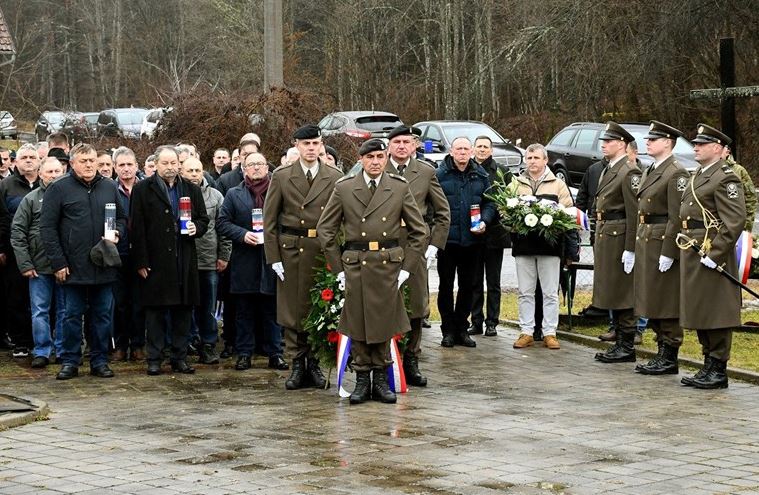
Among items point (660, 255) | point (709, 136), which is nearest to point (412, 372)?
point (660, 255)

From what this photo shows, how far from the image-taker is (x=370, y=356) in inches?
427

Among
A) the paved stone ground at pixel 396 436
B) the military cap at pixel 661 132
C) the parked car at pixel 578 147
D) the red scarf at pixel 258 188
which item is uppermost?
the parked car at pixel 578 147

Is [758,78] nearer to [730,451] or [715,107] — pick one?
[715,107]

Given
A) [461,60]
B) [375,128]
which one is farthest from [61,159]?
[461,60]

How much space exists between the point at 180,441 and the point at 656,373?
190 inches

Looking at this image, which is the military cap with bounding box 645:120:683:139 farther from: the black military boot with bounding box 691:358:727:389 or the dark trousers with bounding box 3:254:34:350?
the dark trousers with bounding box 3:254:34:350

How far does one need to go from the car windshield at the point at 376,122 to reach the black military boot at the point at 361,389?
24219 mm

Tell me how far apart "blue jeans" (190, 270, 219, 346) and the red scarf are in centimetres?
84

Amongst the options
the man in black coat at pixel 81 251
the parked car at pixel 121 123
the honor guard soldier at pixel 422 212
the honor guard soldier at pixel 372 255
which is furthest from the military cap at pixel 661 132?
the parked car at pixel 121 123

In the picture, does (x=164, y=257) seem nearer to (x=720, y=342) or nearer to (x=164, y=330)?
(x=164, y=330)

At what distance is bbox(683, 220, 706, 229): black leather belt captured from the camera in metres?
11.4

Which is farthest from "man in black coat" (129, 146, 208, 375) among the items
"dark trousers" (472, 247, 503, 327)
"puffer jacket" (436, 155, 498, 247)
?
"dark trousers" (472, 247, 503, 327)

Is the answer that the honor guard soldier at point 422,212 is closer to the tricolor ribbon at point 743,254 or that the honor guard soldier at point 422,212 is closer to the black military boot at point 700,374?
the black military boot at point 700,374

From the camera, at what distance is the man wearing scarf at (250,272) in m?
12.6
